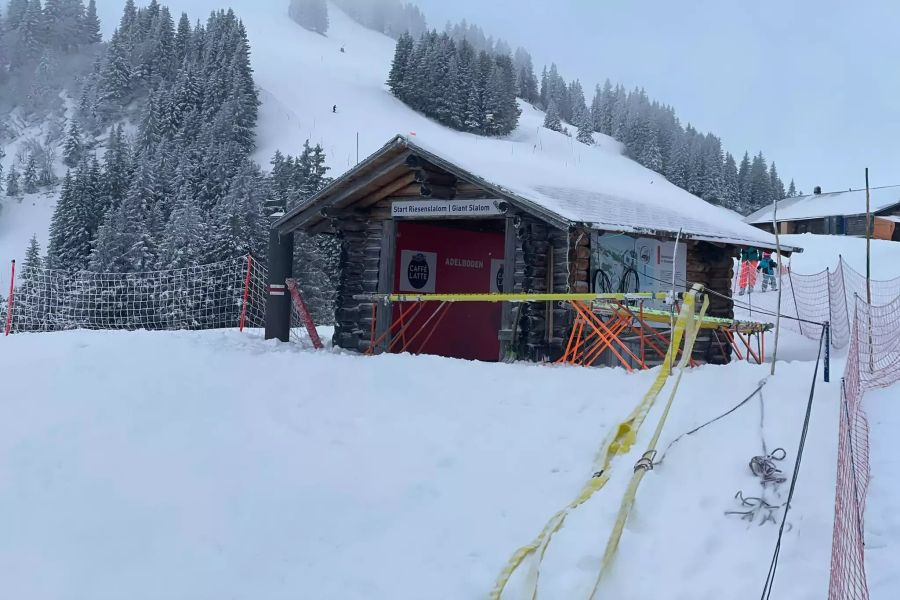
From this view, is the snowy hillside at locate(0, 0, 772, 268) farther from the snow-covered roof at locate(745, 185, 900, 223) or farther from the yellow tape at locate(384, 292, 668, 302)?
the yellow tape at locate(384, 292, 668, 302)

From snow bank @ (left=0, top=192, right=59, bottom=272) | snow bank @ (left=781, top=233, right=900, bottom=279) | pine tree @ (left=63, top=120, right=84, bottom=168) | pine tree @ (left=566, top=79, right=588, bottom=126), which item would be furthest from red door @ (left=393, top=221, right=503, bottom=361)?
pine tree @ (left=566, top=79, right=588, bottom=126)

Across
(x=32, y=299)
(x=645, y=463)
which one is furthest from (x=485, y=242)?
(x=32, y=299)

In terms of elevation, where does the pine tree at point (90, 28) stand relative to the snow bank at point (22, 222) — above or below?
above

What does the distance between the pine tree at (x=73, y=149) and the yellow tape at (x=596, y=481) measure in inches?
3930

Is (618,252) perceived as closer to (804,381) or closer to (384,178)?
(384,178)

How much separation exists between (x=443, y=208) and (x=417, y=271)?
81.3 inches

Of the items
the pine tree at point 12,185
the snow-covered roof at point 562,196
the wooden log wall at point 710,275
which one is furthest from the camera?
the pine tree at point 12,185

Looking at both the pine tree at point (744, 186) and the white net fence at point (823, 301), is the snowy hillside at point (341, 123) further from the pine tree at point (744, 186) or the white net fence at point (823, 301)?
the white net fence at point (823, 301)

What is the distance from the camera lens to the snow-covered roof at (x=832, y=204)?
5383 cm

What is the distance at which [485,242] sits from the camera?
604 inches

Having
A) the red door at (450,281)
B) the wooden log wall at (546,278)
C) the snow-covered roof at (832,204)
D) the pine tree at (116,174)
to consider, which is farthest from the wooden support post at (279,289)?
the pine tree at (116,174)

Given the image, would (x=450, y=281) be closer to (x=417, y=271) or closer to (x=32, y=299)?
(x=417, y=271)

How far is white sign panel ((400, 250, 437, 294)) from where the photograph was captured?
13742 millimetres

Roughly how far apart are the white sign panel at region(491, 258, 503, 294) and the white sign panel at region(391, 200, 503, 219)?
3058mm
